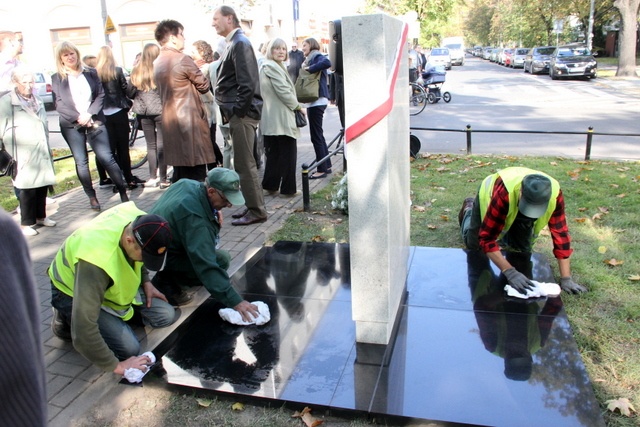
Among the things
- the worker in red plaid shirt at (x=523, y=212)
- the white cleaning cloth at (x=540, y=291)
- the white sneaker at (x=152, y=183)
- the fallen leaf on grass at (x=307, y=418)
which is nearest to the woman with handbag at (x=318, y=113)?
the white sneaker at (x=152, y=183)

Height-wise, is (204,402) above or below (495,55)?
below

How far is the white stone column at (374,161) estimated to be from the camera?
9.61ft

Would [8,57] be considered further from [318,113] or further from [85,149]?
[318,113]

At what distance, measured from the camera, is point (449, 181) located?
7688 mm

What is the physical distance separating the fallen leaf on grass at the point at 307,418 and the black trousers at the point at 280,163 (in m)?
4.50

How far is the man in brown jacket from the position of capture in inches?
239

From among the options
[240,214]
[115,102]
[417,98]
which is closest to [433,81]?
[417,98]

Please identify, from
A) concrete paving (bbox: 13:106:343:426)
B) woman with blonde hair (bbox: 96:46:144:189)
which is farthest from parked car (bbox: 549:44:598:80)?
woman with blonde hair (bbox: 96:46:144:189)

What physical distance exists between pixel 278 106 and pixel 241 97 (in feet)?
3.89

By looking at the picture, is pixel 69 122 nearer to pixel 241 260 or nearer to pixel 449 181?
pixel 241 260

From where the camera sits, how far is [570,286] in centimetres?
414

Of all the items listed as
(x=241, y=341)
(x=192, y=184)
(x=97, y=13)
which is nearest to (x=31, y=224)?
(x=192, y=184)

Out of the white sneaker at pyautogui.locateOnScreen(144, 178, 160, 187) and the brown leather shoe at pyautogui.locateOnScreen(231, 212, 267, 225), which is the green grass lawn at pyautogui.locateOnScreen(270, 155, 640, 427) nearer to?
the brown leather shoe at pyautogui.locateOnScreen(231, 212, 267, 225)

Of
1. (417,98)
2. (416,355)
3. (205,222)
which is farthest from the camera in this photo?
(417,98)
